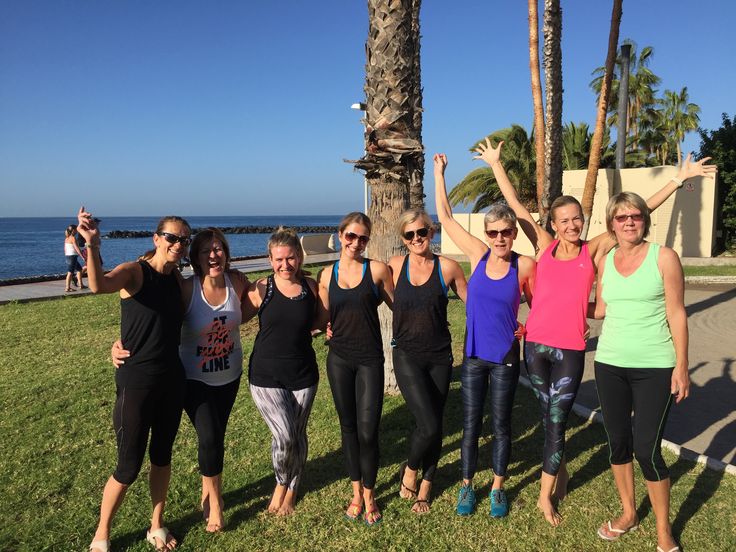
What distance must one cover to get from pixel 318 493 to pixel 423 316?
159 centimetres

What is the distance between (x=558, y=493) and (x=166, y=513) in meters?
2.76

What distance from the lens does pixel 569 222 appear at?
3.38 m

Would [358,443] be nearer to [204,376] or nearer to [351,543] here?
[351,543]

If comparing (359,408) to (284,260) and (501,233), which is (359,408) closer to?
(284,260)

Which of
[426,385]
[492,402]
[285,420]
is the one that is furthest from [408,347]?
[285,420]

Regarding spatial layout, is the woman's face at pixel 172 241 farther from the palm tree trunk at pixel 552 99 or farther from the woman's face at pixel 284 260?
the palm tree trunk at pixel 552 99

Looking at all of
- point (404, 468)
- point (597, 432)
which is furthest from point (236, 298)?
point (597, 432)

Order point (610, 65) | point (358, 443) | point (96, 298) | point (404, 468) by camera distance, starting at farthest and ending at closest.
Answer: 1. point (96, 298)
2. point (610, 65)
3. point (404, 468)
4. point (358, 443)

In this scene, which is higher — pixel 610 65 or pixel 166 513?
pixel 610 65

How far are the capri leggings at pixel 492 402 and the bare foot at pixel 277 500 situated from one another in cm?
127

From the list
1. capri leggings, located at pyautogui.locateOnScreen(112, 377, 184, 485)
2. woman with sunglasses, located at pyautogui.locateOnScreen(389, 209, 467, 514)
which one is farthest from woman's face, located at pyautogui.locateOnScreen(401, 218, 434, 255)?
capri leggings, located at pyautogui.locateOnScreen(112, 377, 184, 485)

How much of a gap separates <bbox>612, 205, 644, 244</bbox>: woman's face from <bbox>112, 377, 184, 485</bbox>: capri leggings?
2.82 m

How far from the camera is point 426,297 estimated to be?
11.4 ft

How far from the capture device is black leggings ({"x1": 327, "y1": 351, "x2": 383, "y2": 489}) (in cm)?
345
